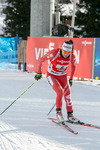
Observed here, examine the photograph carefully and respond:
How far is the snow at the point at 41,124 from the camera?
4.75 m

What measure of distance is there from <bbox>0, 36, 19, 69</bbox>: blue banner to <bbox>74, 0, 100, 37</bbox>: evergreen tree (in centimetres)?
1011

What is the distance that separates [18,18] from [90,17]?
375 inches

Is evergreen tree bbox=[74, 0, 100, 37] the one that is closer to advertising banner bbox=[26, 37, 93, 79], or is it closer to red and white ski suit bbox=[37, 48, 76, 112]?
advertising banner bbox=[26, 37, 93, 79]

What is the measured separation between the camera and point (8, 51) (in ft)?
63.0

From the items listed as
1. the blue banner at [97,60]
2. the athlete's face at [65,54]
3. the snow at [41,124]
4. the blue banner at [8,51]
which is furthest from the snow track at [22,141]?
the blue banner at [8,51]

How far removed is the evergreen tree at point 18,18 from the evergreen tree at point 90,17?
6599 millimetres

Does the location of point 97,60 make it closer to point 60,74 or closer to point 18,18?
point 60,74

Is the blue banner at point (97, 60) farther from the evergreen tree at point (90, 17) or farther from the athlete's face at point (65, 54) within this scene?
the evergreen tree at point (90, 17)

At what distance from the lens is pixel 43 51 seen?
48.2 ft

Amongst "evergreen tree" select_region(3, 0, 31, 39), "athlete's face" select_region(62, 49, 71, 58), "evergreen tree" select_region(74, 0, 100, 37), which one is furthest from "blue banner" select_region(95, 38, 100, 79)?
"evergreen tree" select_region(3, 0, 31, 39)

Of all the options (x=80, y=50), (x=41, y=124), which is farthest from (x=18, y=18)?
(x=41, y=124)

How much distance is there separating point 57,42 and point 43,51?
1077 mm

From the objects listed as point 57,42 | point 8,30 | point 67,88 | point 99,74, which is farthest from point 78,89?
point 8,30

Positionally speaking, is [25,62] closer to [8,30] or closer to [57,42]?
[57,42]
